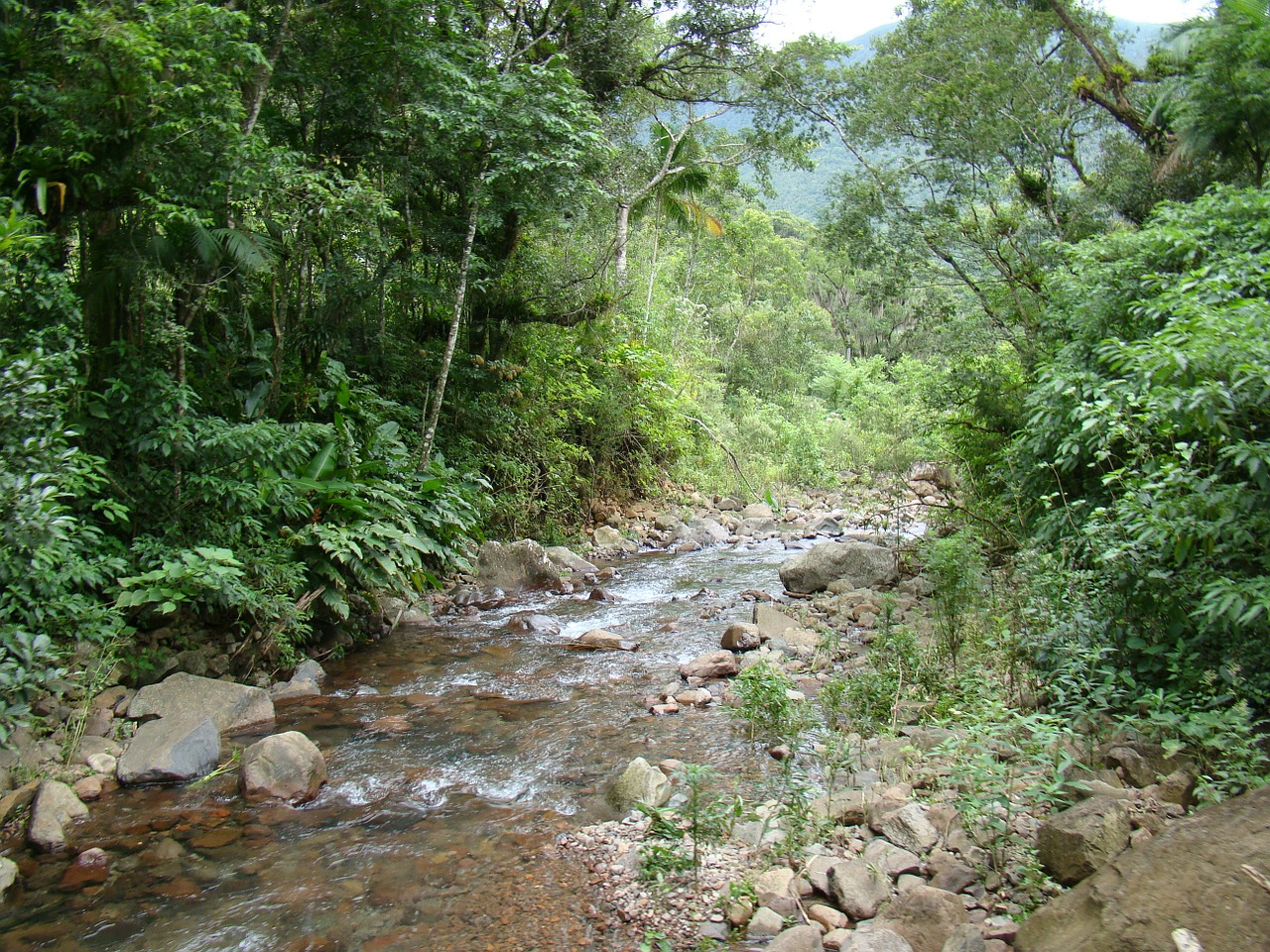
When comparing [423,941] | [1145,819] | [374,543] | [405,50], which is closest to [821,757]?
[1145,819]

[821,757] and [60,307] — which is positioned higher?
[60,307]

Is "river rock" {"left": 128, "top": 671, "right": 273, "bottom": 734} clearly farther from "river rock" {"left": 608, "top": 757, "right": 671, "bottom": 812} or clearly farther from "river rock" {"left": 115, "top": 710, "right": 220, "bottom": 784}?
"river rock" {"left": 608, "top": 757, "right": 671, "bottom": 812}

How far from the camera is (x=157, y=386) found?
239 inches

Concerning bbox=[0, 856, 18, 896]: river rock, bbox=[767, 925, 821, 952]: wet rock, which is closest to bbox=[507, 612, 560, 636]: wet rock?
bbox=[0, 856, 18, 896]: river rock

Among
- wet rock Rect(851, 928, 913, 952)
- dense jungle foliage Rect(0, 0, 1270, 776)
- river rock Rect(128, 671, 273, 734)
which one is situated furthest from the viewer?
river rock Rect(128, 671, 273, 734)

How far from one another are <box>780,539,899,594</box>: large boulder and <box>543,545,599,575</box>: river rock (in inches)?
115

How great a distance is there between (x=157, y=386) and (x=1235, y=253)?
8.34 meters

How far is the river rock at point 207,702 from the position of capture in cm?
551

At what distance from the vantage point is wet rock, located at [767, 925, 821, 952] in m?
3.11

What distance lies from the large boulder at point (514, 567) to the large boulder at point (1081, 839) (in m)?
7.87

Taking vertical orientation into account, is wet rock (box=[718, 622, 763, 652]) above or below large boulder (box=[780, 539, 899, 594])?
below

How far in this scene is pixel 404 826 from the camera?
458 centimetres

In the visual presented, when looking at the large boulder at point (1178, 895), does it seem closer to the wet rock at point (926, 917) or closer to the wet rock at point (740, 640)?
the wet rock at point (926, 917)

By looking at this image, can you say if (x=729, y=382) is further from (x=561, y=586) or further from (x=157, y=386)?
(x=157, y=386)
